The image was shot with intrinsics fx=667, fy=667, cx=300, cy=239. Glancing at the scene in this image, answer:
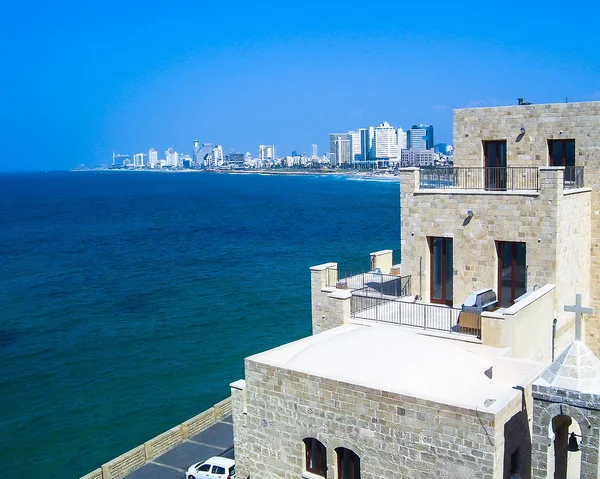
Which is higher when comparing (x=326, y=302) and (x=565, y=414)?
(x=326, y=302)

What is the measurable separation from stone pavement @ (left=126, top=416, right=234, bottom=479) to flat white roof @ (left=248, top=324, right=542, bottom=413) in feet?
34.8

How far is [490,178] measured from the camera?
22.5 m

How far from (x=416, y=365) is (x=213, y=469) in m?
11.9

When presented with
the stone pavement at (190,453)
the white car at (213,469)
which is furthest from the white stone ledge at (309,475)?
the stone pavement at (190,453)

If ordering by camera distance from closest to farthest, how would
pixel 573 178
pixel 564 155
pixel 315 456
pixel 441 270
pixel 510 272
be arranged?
pixel 315 456, pixel 510 272, pixel 573 178, pixel 564 155, pixel 441 270

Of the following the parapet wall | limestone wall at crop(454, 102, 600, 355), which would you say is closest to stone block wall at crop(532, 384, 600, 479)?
limestone wall at crop(454, 102, 600, 355)

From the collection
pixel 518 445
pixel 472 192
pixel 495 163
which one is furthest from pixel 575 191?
pixel 518 445

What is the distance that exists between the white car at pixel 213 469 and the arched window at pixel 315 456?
845 cm

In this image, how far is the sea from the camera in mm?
34469

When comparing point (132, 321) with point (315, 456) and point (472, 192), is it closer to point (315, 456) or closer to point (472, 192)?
point (472, 192)

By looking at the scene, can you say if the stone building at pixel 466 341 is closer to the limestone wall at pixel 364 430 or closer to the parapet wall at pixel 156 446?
the limestone wall at pixel 364 430

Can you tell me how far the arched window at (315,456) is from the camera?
651 inches

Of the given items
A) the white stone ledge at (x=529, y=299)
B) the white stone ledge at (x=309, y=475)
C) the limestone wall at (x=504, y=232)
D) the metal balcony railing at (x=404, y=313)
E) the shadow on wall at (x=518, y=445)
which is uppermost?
the limestone wall at (x=504, y=232)

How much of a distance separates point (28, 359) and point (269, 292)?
22.6 meters
